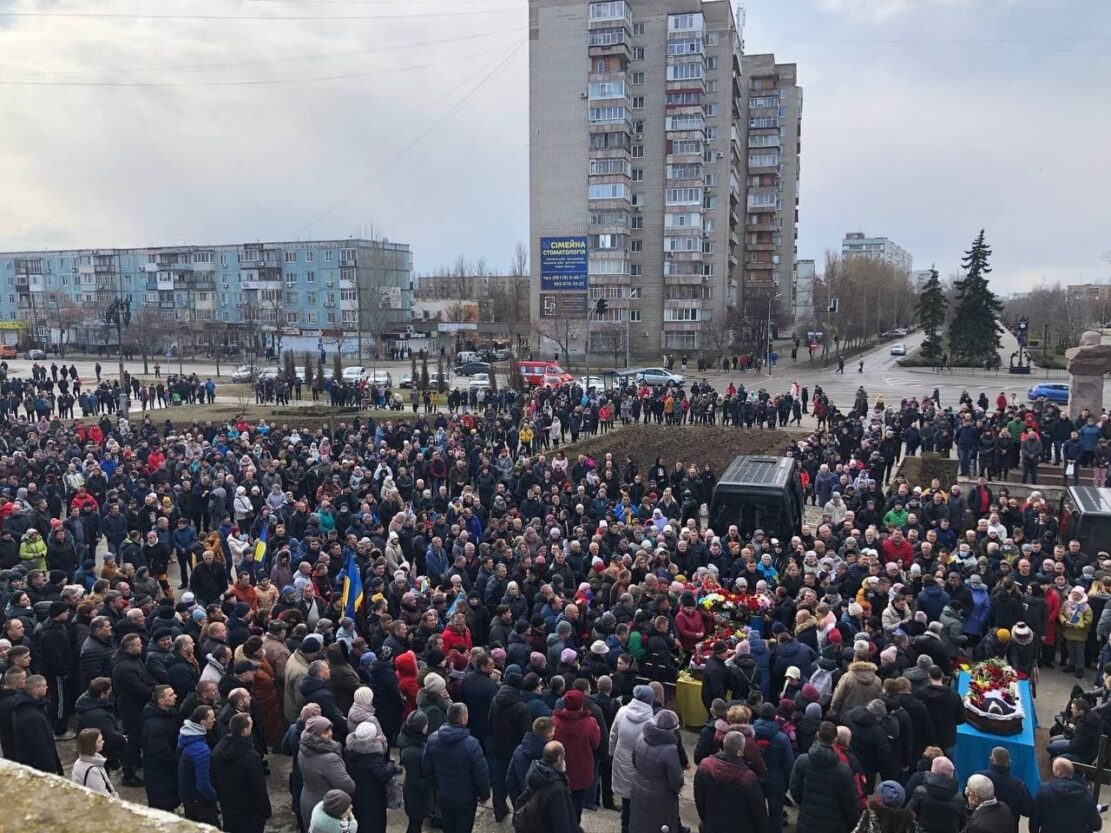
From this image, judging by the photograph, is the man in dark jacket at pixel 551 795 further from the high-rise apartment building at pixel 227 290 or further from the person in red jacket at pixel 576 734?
the high-rise apartment building at pixel 227 290

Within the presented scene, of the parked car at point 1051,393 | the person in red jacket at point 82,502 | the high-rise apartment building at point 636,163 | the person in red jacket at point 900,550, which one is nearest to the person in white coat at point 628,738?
the person in red jacket at point 900,550

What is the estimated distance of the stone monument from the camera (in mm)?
20500

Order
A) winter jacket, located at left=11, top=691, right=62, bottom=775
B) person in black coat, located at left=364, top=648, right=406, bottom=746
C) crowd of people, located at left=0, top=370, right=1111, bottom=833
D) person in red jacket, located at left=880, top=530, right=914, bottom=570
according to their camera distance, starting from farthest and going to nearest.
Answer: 1. person in red jacket, located at left=880, top=530, right=914, bottom=570
2. person in black coat, located at left=364, top=648, right=406, bottom=746
3. winter jacket, located at left=11, top=691, right=62, bottom=775
4. crowd of people, located at left=0, top=370, right=1111, bottom=833

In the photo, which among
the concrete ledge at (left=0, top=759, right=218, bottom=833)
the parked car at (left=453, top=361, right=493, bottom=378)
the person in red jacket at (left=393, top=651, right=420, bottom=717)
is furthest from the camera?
the parked car at (left=453, top=361, right=493, bottom=378)

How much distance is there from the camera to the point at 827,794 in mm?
5766

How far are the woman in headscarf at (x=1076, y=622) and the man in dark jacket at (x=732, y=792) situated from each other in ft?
20.9

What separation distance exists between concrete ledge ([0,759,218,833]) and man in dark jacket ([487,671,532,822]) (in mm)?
3913

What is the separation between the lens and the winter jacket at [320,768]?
564 cm

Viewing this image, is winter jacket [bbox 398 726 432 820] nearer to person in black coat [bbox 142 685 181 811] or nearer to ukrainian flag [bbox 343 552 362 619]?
person in black coat [bbox 142 685 181 811]

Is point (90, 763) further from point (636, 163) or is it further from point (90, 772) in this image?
point (636, 163)

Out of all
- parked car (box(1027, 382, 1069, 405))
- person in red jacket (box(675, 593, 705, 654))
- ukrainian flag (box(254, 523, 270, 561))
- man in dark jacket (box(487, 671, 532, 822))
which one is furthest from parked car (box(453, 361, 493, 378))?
man in dark jacket (box(487, 671, 532, 822))

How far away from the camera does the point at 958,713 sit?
7.27 meters

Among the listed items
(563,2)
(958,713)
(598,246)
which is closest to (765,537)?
(958,713)

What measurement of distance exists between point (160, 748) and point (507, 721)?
2706 millimetres
